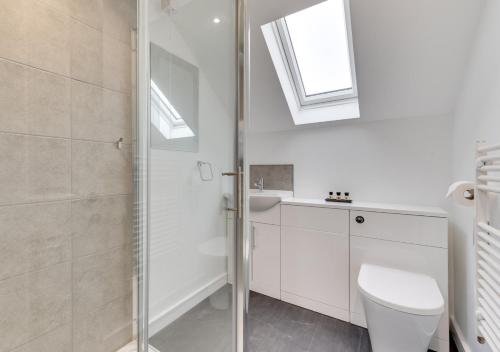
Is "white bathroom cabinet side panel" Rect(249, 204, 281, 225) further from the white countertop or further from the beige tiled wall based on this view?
the beige tiled wall

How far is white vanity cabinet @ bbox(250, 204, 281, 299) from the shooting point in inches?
79.4

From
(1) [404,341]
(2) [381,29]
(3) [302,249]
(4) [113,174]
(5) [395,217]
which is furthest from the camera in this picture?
(3) [302,249]

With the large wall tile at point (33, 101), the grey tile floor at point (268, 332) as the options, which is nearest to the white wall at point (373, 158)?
the grey tile floor at point (268, 332)

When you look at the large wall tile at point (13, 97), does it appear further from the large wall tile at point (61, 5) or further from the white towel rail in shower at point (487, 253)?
the white towel rail in shower at point (487, 253)

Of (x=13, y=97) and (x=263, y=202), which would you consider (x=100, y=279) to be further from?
(x=263, y=202)

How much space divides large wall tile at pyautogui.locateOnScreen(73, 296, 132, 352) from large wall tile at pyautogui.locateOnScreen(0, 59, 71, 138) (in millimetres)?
952

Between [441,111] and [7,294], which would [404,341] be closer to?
[441,111]

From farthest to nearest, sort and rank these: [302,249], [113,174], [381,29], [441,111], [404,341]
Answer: [302,249]
[441,111]
[381,29]
[113,174]
[404,341]

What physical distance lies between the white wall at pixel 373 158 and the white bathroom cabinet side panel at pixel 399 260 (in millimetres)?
463

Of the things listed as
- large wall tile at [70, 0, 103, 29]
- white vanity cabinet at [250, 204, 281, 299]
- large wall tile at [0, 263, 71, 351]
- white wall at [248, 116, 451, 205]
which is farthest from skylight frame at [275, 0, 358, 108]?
large wall tile at [0, 263, 71, 351]

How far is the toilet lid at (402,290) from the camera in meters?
1.14

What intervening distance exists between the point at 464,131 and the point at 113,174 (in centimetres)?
218

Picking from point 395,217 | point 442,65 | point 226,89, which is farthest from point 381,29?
point 395,217

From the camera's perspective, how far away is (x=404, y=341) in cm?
118
